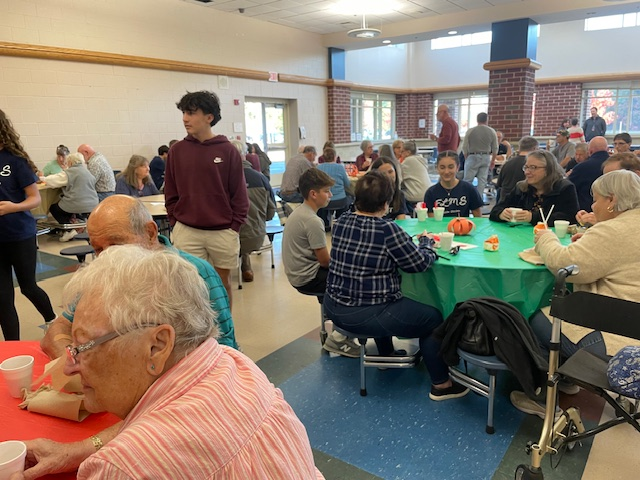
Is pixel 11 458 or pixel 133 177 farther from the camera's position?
pixel 133 177

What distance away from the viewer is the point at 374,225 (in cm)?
248

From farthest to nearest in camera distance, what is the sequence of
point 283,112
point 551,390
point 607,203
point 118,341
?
point 283,112, point 607,203, point 551,390, point 118,341

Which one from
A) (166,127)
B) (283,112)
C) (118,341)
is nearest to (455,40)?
(283,112)

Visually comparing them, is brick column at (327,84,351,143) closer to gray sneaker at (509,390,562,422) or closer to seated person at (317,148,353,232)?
seated person at (317,148,353,232)

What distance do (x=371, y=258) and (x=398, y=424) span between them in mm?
866

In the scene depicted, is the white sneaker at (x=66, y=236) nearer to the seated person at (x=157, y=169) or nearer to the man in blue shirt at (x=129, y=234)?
the seated person at (x=157, y=169)

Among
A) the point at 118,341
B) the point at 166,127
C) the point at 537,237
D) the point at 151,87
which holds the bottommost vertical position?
the point at 537,237

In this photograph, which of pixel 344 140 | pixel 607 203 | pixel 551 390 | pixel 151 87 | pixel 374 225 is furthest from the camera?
pixel 344 140

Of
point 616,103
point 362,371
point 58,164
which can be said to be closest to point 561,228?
point 362,371

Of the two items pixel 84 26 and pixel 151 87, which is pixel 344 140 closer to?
pixel 151 87

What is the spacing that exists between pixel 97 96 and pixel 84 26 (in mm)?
972

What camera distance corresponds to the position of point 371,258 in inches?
98.0

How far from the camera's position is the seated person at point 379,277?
2465 millimetres

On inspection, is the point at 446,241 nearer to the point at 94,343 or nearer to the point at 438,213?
the point at 438,213
